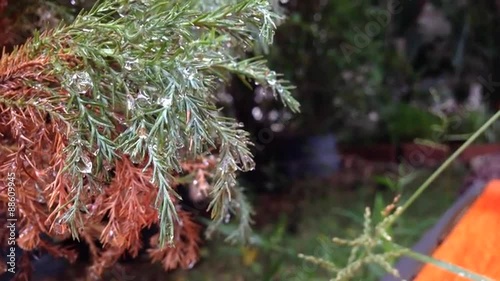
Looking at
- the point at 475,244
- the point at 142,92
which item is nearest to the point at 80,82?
the point at 142,92

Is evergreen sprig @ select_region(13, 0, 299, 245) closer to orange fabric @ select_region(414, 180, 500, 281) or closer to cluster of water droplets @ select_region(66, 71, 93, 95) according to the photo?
cluster of water droplets @ select_region(66, 71, 93, 95)

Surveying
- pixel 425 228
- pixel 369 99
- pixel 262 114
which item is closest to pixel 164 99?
pixel 425 228

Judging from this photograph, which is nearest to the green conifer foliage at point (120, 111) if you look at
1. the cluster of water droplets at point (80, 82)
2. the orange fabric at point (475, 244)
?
the cluster of water droplets at point (80, 82)

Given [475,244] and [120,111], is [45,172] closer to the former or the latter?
[120,111]

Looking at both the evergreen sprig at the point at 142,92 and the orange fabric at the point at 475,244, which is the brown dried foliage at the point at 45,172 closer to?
the evergreen sprig at the point at 142,92

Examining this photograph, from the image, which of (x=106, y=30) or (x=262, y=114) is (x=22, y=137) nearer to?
(x=106, y=30)

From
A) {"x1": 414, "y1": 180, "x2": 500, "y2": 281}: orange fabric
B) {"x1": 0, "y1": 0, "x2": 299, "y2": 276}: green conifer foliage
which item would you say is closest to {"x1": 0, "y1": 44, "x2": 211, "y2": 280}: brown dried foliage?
{"x1": 0, "y1": 0, "x2": 299, "y2": 276}: green conifer foliage
